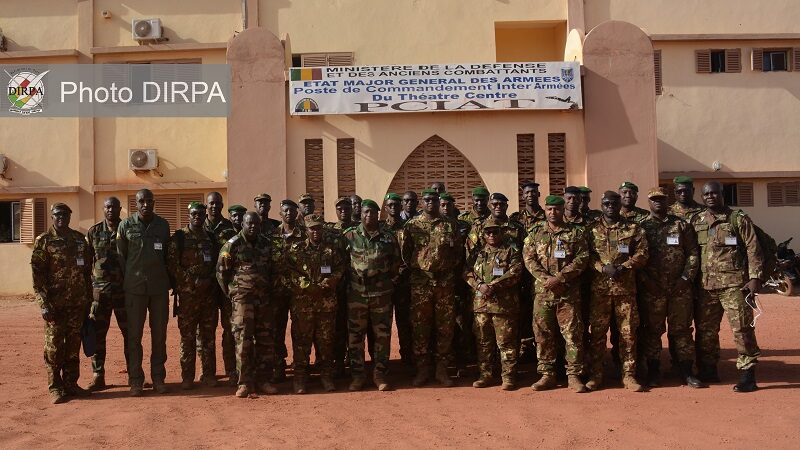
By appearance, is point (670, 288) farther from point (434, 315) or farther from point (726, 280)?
point (434, 315)

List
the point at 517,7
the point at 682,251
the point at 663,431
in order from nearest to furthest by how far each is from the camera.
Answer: the point at 663,431
the point at 682,251
the point at 517,7

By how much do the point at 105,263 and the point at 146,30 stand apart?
9.89 m

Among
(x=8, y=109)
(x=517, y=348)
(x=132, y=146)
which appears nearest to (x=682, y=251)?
(x=517, y=348)

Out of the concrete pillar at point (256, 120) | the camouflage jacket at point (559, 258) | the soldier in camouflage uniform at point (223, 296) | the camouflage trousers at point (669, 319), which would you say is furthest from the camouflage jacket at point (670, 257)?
the concrete pillar at point (256, 120)

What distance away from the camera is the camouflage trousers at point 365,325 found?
286 inches

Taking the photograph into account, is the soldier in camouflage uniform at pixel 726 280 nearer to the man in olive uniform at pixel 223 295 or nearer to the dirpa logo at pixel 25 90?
the man in olive uniform at pixel 223 295

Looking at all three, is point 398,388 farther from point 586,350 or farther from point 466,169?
point 466,169

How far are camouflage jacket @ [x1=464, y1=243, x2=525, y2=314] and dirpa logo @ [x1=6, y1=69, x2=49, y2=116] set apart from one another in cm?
1309

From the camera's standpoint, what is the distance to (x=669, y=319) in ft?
23.5

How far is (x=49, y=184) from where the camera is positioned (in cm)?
1596

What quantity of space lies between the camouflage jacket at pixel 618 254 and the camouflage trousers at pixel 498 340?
0.93 meters

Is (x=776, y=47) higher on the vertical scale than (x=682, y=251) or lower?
higher

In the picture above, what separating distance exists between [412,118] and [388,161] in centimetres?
93

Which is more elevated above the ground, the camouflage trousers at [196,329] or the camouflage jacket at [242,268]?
the camouflage jacket at [242,268]
